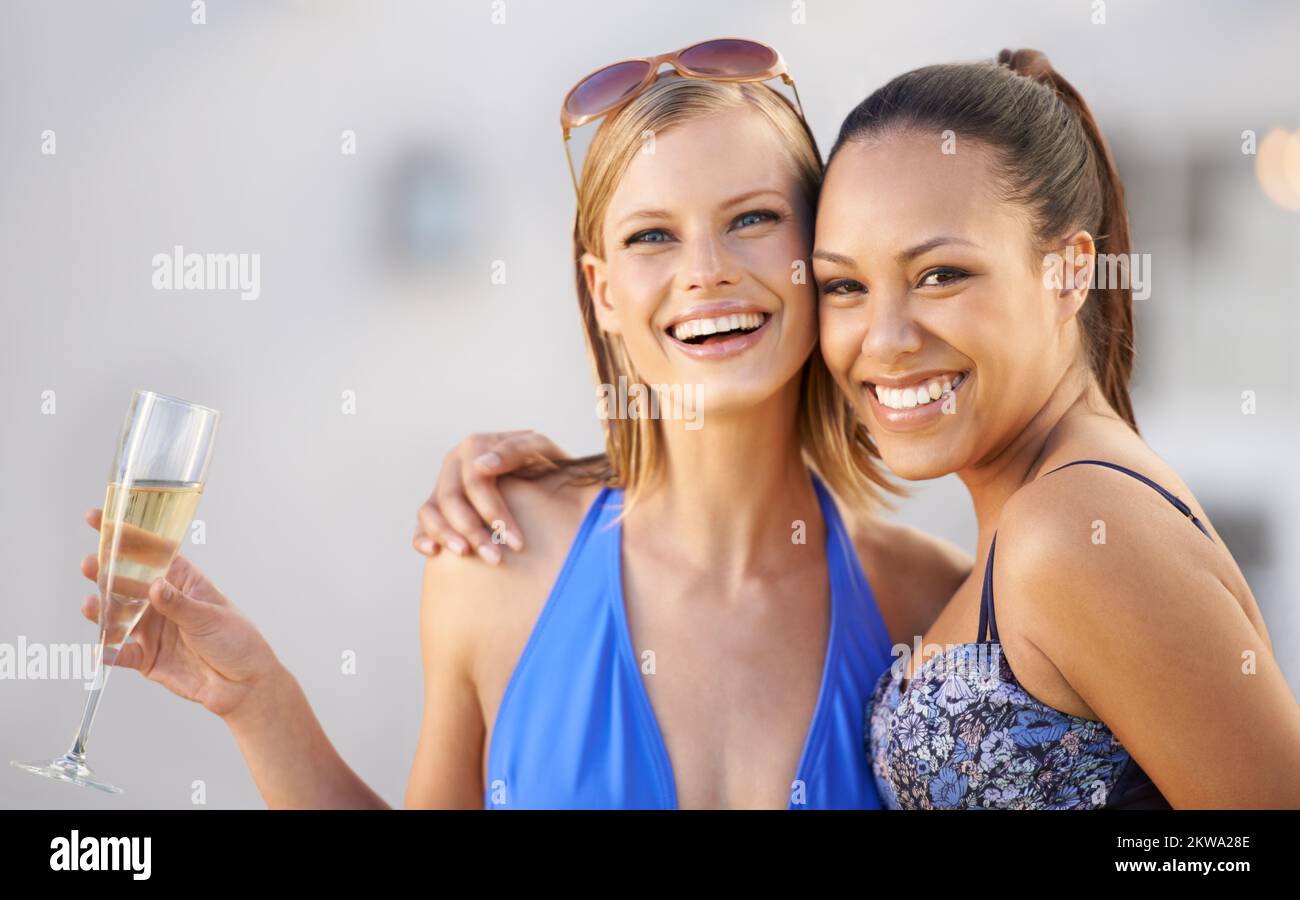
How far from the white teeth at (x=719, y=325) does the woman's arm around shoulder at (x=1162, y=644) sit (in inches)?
23.5

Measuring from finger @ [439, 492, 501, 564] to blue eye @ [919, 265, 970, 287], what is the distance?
0.94 metres

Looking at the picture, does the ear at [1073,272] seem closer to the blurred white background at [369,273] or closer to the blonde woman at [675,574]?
the blonde woman at [675,574]

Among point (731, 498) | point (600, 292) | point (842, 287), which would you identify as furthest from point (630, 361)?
point (842, 287)

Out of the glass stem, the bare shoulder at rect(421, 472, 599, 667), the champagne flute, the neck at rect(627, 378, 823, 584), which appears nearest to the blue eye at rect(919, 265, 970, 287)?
the neck at rect(627, 378, 823, 584)

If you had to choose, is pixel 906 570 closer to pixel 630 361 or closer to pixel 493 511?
pixel 630 361

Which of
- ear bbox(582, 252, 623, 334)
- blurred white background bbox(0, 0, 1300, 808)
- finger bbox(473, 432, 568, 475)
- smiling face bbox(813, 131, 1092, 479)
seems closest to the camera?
smiling face bbox(813, 131, 1092, 479)

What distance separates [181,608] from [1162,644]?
149cm

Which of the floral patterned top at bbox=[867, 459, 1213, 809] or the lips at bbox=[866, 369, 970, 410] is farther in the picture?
the lips at bbox=[866, 369, 970, 410]

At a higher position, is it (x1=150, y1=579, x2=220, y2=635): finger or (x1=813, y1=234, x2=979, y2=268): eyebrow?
(x1=813, y1=234, x2=979, y2=268): eyebrow

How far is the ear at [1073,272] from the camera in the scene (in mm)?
1777

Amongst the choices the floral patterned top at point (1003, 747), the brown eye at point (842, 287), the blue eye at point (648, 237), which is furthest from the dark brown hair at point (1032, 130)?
the floral patterned top at point (1003, 747)

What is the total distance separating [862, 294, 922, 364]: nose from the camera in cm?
173

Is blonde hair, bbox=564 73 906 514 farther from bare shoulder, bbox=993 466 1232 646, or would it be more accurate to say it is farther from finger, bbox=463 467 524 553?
bare shoulder, bbox=993 466 1232 646
